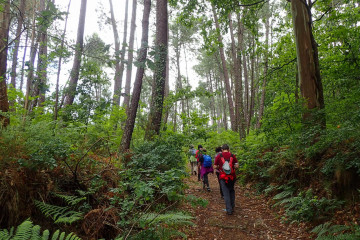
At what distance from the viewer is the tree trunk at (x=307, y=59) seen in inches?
250

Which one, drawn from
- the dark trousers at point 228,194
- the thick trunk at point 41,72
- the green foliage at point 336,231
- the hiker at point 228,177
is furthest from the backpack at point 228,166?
the thick trunk at point 41,72

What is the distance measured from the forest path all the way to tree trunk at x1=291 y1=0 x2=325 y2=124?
9.46ft

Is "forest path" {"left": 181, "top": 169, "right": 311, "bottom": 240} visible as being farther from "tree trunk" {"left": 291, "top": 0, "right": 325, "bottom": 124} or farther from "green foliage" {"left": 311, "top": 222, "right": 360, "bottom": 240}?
"tree trunk" {"left": 291, "top": 0, "right": 325, "bottom": 124}

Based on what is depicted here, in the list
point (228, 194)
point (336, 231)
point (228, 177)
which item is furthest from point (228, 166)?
point (336, 231)

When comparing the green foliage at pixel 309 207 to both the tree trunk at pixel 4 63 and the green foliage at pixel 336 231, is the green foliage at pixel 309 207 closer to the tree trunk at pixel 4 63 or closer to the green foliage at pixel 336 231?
the green foliage at pixel 336 231

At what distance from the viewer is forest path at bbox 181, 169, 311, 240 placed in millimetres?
4207

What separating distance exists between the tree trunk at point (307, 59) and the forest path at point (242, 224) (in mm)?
2885

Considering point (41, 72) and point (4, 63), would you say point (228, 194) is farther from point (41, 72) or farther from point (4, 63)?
point (4, 63)

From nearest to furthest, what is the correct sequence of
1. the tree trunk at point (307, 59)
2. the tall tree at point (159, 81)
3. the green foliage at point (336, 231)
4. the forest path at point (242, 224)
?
the green foliage at point (336, 231) → the forest path at point (242, 224) → the tree trunk at point (307, 59) → the tall tree at point (159, 81)

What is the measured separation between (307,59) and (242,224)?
16.5 ft

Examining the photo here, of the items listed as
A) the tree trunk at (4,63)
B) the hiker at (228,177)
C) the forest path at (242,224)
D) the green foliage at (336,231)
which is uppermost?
the tree trunk at (4,63)

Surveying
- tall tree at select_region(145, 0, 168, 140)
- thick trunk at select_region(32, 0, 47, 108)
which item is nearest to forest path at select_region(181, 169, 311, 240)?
tall tree at select_region(145, 0, 168, 140)

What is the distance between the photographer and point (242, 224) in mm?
4781

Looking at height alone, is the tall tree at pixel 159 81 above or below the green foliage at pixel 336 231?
above
